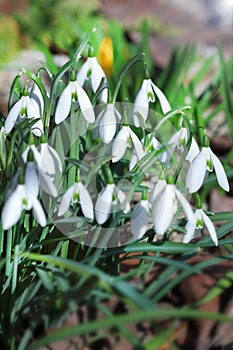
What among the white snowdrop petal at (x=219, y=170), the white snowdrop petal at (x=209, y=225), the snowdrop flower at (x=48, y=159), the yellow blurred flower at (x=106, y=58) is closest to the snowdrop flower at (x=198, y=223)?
the white snowdrop petal at (x=209, y=225)

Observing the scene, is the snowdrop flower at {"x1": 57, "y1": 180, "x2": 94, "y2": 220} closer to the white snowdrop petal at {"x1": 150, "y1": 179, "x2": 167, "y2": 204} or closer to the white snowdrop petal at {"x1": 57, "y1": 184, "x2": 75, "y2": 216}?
the white snowdrop petal at {"x1": 57, "y1": 184, "x2": 75, "y2": 216}

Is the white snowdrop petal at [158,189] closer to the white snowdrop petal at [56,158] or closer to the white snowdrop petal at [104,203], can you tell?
the white snowdrop petal at [104,203]

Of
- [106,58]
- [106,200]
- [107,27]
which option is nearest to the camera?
[106,200]

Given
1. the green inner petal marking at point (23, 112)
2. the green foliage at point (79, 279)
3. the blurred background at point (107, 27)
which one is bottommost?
the green foliage at point (79, 279)

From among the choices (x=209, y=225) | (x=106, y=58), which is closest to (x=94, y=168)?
(x=209, y=225)

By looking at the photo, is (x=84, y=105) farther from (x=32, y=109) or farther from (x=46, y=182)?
(x=46, y=182)

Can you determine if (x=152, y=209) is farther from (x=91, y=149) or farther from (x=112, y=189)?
(x=91, y=149)

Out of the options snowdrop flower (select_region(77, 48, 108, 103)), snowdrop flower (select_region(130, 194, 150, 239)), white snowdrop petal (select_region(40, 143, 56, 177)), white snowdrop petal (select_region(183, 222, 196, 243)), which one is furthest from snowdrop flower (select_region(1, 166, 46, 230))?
snowdrop flower (select_region(77, 48, 108, 103))
